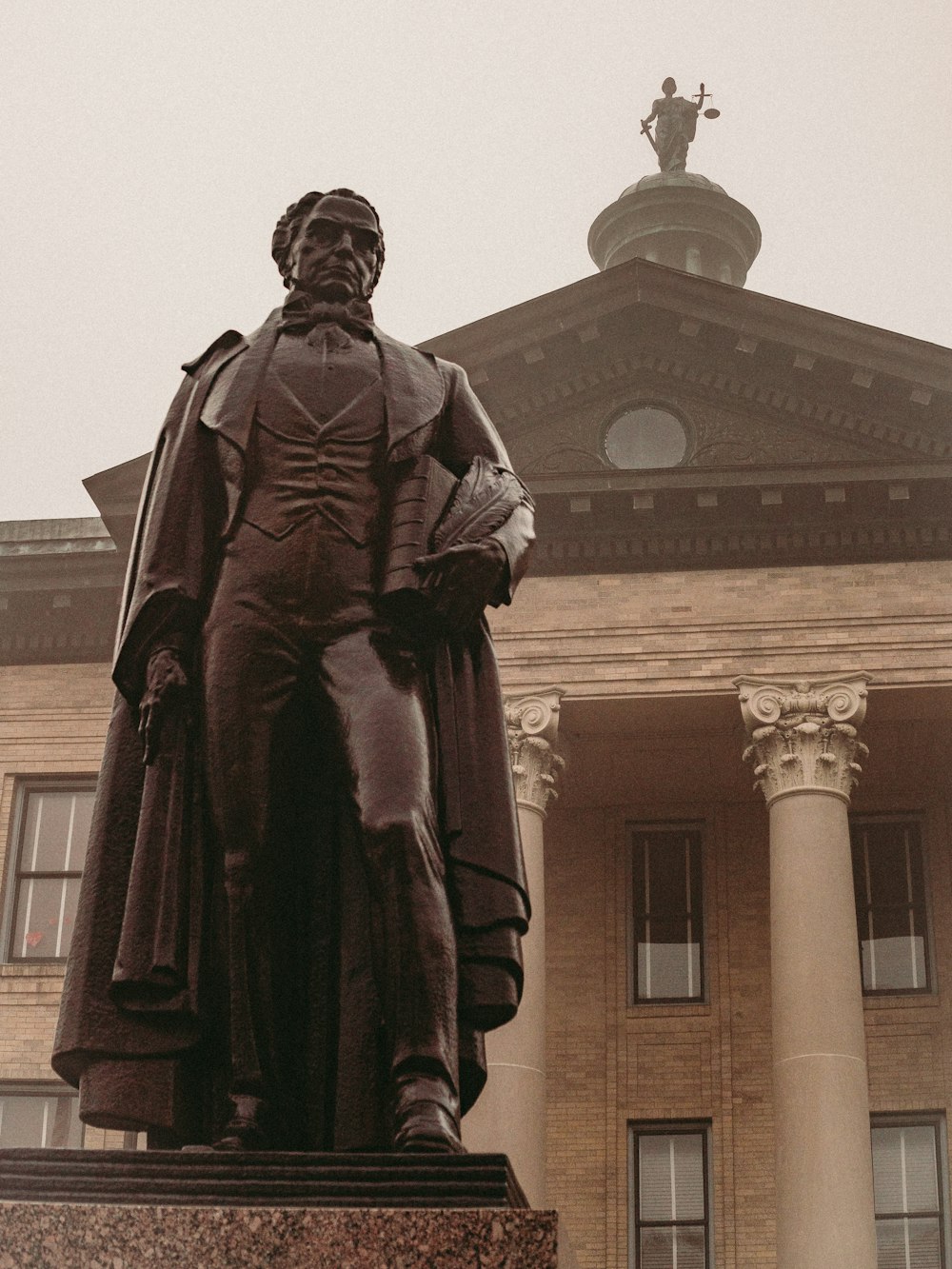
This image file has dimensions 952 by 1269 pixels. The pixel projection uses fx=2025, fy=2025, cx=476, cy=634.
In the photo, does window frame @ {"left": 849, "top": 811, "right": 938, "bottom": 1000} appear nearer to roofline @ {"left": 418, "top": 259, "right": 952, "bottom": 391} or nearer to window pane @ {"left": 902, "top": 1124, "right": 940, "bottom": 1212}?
window pane @ {"left": 902, "top": 1124, "right": 940, "bottom": 1212}

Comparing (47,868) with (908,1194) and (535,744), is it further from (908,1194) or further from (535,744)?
(908,1194)

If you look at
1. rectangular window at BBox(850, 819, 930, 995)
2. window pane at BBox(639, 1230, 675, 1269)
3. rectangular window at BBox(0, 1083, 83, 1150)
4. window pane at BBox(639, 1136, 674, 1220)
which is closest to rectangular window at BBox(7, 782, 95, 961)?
rectangular window at BBox(0, 1083, 83, 1150)

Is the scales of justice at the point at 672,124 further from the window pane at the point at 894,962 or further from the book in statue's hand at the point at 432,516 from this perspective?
the book in statue's hand at the point at 432,516

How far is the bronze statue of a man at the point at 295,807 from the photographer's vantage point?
3.95 metres

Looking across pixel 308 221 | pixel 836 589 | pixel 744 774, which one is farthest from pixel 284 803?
pixel 744 774

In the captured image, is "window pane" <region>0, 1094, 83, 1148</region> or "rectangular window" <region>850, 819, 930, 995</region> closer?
"window pane" <region>0, 1094, 83, 1148</region>

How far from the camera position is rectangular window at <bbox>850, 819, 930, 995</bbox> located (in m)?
25.1

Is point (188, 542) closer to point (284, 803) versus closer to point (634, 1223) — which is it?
point (284, 803)

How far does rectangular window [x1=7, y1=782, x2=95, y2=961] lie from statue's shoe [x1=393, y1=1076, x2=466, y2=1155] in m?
20.9

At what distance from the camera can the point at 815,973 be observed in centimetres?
2034

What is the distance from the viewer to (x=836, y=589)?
78.0 feet

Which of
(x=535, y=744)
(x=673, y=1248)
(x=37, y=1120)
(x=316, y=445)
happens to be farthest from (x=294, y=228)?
(x=673, y=1248)

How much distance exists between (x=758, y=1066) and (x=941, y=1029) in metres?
2.24

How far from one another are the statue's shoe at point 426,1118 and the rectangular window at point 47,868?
68.5 ft
